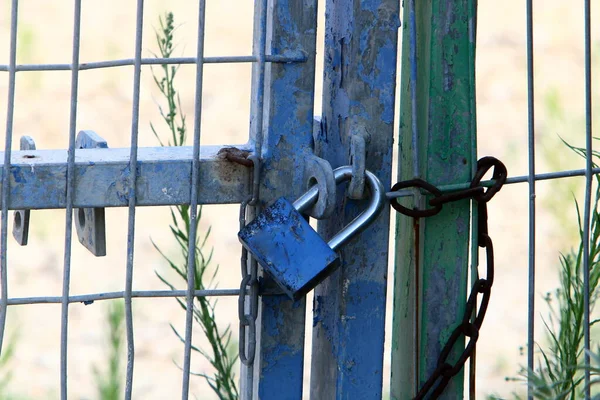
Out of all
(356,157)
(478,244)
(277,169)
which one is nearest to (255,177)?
(277,169)

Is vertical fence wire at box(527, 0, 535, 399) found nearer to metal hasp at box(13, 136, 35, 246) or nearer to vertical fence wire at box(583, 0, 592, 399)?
vertical fence wire at box(583, 0, 592, 399)

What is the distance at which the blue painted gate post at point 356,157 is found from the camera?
1226 mm

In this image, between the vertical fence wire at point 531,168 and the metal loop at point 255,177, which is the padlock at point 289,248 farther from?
the vertical fence wire at point 531,168

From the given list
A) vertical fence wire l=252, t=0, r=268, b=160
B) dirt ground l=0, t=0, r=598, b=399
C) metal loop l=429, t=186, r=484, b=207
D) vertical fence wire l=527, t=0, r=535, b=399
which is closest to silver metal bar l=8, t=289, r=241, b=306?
vertical fence wire l=252, t=0, r=268, b=160

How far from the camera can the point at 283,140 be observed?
1213 mm

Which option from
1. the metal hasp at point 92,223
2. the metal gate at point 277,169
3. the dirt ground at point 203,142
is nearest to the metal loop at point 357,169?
the metal gate at point 277,169

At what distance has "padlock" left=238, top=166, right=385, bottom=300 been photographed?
1134 millimetres

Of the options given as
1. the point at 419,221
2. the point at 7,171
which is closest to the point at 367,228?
the point at 419,221

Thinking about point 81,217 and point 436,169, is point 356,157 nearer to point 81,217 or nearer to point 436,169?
point 436,169

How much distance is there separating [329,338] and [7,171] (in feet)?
1.68

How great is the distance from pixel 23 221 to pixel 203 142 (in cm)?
323

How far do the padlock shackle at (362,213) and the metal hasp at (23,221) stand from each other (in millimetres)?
359

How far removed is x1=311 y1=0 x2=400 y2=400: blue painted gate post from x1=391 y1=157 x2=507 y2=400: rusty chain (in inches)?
2.4

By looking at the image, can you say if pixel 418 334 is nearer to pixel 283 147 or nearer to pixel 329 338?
pixel 329 338
